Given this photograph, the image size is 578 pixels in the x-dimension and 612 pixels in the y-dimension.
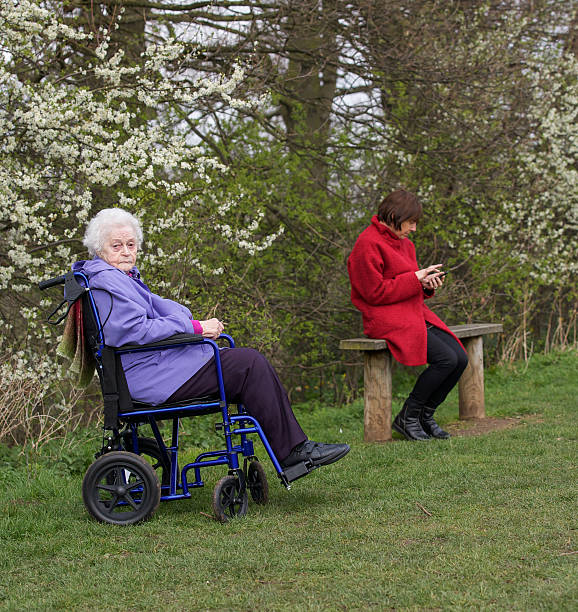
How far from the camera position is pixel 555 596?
8.59ft

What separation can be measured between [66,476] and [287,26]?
5246 mm

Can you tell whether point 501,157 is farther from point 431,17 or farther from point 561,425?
point 561,425

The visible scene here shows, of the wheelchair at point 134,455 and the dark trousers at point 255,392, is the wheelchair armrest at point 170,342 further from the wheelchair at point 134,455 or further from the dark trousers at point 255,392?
the dark trousers at point 255,392

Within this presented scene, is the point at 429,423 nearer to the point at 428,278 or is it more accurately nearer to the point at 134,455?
the point at 428,278

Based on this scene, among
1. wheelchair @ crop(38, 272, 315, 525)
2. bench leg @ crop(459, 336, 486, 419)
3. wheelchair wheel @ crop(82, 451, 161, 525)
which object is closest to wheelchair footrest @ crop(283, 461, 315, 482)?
wheelchair @ crop(38, 272, 315, 525)

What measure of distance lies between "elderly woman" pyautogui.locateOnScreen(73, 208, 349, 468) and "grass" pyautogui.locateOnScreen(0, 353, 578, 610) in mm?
363

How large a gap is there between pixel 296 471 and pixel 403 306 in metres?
2.15

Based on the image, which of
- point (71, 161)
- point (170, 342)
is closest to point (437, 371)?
point (170, 342)

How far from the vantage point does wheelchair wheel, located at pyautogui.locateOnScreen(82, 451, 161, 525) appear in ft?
12.4

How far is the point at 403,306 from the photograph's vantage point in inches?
225

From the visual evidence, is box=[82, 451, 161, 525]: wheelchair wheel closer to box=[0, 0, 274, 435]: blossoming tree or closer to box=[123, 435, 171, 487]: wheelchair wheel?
box=[123, 435, 171, 487]: wheelchair wheel

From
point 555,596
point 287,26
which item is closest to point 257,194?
point 287,26

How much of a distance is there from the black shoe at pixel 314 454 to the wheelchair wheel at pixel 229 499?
237 millimetres

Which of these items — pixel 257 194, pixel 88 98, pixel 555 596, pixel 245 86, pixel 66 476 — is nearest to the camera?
pixel 555 596
